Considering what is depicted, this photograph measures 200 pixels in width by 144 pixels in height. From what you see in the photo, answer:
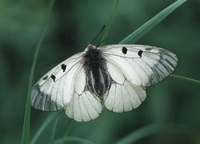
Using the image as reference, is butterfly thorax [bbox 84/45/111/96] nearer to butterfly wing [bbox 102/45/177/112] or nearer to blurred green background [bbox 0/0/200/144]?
butterfly wing [bbox 102/45/177/112]

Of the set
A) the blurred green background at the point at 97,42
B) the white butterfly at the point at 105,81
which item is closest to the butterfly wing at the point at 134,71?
the white butterfly at the point at 105,81

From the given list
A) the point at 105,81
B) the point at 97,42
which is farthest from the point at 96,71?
the point at 97,42

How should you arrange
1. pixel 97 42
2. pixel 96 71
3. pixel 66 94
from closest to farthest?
pixel 66 94
pixel 96 71
pixel 97 42

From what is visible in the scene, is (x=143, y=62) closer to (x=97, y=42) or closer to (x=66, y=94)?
(x=66, y=94)

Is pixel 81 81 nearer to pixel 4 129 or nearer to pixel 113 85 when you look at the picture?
pixel 113 85

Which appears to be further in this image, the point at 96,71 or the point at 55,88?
the point at 96,71

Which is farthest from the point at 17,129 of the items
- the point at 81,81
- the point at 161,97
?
the point at 81,81
